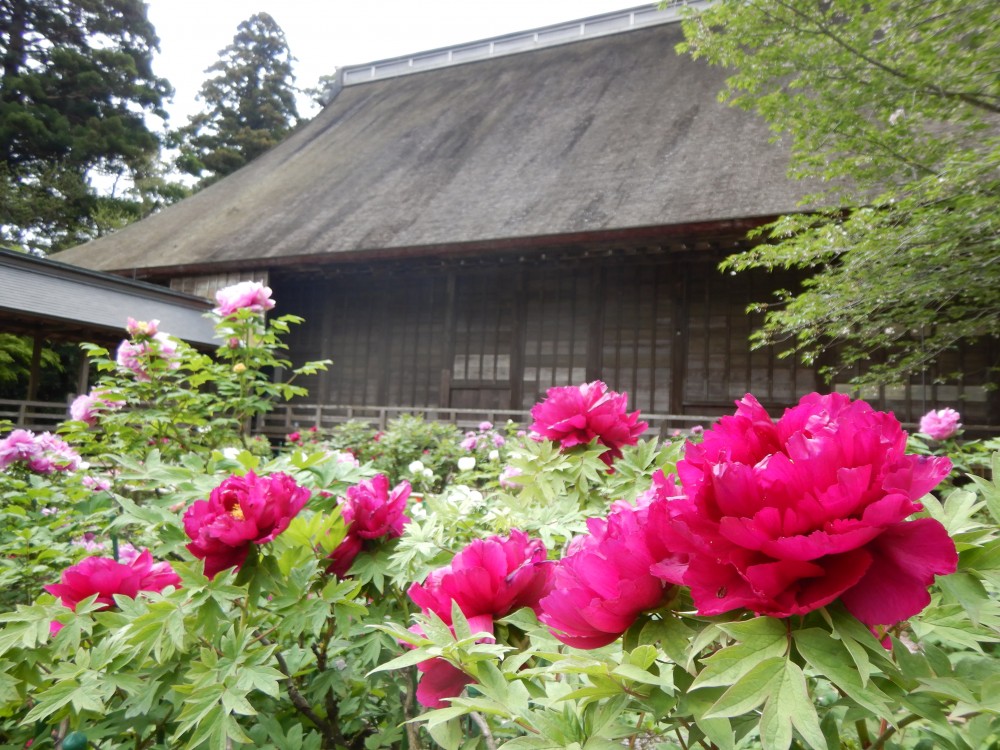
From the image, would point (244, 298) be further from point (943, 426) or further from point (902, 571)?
point (943, 426)

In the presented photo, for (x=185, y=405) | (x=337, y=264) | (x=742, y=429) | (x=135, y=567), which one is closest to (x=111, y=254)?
(x=337, y=264)

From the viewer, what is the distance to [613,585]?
1.98 ft

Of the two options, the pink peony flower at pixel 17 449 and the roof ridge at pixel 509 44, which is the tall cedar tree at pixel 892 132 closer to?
the pink peony flower at pixel 17 449

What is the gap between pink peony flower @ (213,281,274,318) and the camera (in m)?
2.83

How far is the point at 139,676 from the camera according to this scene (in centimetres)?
117

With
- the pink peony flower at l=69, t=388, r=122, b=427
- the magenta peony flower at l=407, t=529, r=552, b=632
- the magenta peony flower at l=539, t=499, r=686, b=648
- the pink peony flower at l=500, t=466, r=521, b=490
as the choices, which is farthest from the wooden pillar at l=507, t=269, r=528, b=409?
the magenta peony flower at l=539, t=499, r=686, b=648

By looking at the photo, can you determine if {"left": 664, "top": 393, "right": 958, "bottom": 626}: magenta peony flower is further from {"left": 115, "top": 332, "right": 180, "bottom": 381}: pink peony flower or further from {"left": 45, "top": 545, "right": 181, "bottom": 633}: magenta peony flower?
{"left": 115, "top": 332, "right": 180, "bottom": 381}: pink peony flower

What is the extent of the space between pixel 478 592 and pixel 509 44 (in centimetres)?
1802

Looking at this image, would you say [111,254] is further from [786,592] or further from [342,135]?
[786,592]

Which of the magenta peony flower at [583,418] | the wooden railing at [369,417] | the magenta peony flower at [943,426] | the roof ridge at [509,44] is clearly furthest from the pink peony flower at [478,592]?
the roof ridge at [509,44]

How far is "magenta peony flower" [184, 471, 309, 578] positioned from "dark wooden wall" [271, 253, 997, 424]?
7.93 metres

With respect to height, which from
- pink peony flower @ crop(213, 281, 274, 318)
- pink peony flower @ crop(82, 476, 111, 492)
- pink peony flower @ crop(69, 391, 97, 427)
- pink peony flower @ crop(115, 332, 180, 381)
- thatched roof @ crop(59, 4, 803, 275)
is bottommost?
pink peony flower @ crop(82, 476, 111, 492)

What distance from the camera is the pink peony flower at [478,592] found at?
0.76m

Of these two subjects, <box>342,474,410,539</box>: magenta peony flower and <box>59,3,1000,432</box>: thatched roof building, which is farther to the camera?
<box>59,3,1000,432</box>: thatched roof building
